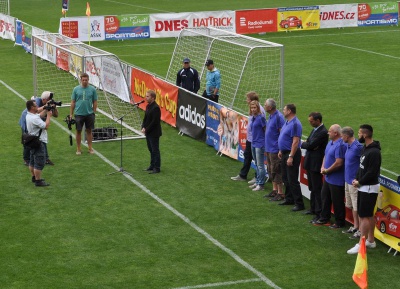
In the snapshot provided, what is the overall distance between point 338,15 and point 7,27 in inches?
658

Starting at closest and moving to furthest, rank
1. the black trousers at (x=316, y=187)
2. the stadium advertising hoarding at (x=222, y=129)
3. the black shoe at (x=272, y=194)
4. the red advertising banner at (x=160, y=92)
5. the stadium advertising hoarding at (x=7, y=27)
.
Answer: the black trousers at (x=316, y=187) → the black shoe at (x=272, y=194) → the stadium advertising hoarding at (x=222, y=129) → the red advertising banner at (x=160, y=92) → the stadium advertising hoarding at (x=7, y=27)

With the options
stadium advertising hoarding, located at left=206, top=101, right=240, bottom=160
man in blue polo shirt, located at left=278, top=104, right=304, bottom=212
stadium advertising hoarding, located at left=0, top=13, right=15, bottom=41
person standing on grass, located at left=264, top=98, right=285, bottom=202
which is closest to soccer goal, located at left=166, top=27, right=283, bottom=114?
stadium advertising hoarding, located at left=206, top=101, right=240, bottom=160

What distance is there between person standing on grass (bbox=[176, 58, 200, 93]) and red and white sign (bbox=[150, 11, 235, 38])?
1755 cm

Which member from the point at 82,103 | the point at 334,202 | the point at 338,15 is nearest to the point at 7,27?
the point at 338,15

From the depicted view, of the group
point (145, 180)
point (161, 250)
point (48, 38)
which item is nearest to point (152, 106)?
point (145, 180)

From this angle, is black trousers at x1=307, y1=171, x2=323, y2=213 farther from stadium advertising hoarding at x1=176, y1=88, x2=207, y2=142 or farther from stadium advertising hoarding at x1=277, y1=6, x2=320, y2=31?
stadium advertising hoarding at x1=277, y1=6, x2=320, y2=31

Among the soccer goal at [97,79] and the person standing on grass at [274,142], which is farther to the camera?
the soccer goal at [97,79]

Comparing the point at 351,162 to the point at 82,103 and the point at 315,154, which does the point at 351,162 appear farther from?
the point at 82,103

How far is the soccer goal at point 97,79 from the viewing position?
73.8 feet

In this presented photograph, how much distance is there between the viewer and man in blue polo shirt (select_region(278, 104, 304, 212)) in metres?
15.7

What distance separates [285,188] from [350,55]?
63.1 ft

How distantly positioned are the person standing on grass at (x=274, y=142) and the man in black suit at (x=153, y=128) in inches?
112

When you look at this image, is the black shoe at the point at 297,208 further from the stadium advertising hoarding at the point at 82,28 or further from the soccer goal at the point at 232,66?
the stadium advertising hoarding at the point at 82,28

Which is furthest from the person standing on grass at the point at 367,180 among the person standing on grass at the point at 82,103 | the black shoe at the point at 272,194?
the person standing on grass at the point at 82,103
